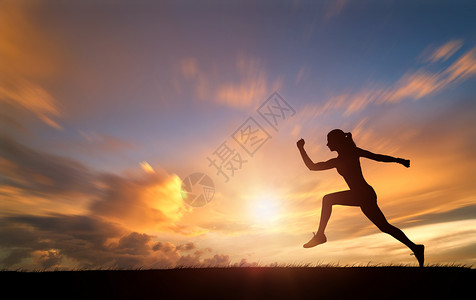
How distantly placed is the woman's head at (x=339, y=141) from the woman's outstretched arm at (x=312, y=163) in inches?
16.0

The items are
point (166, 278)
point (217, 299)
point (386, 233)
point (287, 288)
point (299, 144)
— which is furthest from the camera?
point (299, 144)

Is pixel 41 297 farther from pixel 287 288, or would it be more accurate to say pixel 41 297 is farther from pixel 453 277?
pixel 453 277

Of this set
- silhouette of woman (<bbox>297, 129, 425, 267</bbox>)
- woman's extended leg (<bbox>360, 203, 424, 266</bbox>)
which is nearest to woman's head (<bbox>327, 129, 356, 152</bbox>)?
silhouette of woman (<bbox>297, 129, 425, 267</bbox>)

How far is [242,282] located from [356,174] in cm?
410

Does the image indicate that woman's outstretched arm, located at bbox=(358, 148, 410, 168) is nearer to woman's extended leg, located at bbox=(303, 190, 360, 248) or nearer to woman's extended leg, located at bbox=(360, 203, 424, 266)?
woman's extended leg, located at bbox=(303, 190, 360, 248)

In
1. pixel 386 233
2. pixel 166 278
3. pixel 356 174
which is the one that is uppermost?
pixel 356 174

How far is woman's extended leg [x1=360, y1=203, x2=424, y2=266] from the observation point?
326 inches

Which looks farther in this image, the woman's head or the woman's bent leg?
the woman's head

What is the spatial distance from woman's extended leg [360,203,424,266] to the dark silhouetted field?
465 millimetres

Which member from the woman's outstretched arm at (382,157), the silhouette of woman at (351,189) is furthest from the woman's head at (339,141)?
the woman's outstretched arm at (382,157)

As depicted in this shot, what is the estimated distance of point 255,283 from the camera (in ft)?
22.7

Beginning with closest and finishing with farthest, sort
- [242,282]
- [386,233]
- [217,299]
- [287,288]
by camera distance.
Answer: [217,299]
[287,288]
[242,282]
[386,233]

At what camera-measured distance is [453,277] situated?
23.3 feet

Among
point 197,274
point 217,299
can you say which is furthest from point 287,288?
point 197,274
